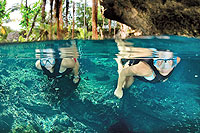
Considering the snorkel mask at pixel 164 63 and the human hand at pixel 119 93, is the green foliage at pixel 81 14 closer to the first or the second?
the human hand at pixel 119 93

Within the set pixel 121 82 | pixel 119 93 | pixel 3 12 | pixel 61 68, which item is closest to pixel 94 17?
pixel 61 68

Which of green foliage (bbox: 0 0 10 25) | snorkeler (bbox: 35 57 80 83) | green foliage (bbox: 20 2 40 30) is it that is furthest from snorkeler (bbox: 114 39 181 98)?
green foliage (bbox: 0 0 10 25)

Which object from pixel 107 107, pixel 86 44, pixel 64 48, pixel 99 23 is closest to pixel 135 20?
pixel 99 23

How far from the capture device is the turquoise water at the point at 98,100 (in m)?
4.87

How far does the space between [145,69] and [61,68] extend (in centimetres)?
211

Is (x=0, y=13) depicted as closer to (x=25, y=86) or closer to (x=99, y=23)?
(x=25, y=86)

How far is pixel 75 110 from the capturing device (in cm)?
508

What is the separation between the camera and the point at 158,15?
189 inches

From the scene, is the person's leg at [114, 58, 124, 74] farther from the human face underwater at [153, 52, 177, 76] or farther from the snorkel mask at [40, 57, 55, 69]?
the snorkel mask at [40, 57, 55, 69]

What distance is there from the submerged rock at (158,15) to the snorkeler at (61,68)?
153 cm

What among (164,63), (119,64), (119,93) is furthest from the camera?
(119,64)

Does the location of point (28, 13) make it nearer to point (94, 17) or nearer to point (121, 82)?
point (94, 17)

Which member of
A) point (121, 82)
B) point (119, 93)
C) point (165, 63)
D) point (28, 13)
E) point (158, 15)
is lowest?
point (119, 93)

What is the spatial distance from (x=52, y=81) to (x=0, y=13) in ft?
10.1
